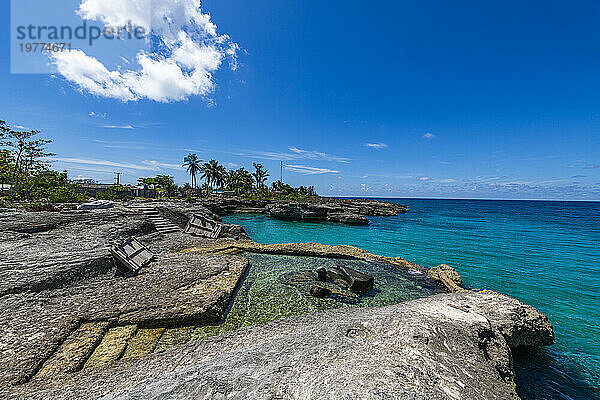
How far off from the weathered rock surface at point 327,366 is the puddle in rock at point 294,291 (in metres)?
1.80

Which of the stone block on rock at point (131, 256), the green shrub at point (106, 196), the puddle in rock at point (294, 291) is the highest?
the green shrub at point (106, 196)

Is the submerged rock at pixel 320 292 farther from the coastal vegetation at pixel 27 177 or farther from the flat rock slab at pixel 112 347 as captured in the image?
the coastal vegetation at pixel 27 177

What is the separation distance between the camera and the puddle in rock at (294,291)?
8.09 metres

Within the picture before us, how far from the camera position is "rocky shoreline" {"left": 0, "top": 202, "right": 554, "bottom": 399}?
3688 millimetres

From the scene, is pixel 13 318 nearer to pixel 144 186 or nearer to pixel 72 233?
pixel 72 233

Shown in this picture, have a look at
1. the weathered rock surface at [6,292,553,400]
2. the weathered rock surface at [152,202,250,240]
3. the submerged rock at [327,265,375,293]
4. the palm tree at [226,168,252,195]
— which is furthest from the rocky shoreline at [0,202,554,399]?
the palm tree at [226,168,252,195]

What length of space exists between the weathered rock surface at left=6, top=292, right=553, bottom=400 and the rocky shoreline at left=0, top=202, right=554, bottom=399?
0.02m

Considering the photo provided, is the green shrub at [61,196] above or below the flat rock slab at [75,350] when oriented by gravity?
above

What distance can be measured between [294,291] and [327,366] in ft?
21.2

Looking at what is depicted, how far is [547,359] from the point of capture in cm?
713

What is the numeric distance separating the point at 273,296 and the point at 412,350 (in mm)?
6297

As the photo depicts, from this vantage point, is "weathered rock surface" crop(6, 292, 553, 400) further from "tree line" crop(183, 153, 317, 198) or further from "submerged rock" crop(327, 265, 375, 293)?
"tree line" crop(183, 153, 317, 198)

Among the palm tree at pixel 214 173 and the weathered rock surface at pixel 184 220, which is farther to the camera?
the palm tree at pixel 214 173

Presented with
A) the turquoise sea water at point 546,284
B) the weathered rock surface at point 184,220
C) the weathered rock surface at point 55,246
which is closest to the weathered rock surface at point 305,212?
the turquoise sea water at point 546,284
